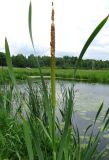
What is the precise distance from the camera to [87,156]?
1.77m

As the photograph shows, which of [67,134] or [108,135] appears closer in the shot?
[67,134]

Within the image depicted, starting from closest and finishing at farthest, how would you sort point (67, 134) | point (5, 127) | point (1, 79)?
1. point (67, 134)
2. point (5, 127)
3. point (1, 79)

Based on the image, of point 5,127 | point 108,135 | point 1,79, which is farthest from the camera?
point 108,135

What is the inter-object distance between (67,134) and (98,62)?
70.2 meters

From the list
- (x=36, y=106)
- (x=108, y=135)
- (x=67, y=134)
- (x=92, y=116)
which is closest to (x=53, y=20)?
(x=67, y=134)

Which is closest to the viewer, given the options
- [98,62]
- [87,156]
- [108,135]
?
[87,156]

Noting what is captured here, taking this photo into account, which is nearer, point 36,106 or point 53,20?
point 53,20

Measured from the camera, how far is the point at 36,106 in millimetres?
4633

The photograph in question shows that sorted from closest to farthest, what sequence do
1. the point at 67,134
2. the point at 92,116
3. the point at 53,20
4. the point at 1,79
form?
the point at 53,20, the point at 67,134, the point at 1,79, the point at 92,116

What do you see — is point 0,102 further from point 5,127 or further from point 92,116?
point 92,116

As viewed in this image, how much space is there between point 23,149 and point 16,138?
0.56 feet

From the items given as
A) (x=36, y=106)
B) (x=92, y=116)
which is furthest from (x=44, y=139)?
(x=92, y=116)

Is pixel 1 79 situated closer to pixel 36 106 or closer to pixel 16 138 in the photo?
pixel 36 106

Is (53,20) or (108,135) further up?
(53,20)
